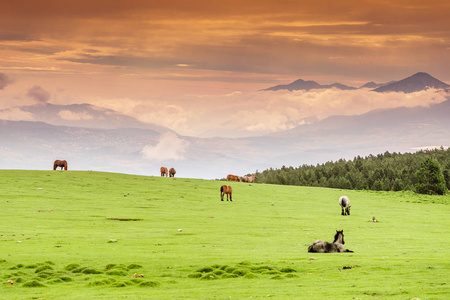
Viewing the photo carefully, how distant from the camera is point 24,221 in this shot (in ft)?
144

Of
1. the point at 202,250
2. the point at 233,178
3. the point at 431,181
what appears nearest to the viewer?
the point at 202,250

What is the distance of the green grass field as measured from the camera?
19531mm

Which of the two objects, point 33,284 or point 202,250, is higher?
point 202,250

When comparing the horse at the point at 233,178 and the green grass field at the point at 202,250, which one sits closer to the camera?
the green grass field at the point at 202,250

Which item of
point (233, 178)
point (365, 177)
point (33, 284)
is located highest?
point (365, 177)

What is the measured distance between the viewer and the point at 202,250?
29.2 metres

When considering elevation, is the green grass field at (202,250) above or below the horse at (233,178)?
below

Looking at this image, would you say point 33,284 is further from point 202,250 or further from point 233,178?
point 233,178

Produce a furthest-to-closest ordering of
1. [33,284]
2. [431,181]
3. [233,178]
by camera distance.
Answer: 1. [233,178]
2. [431,181]
3. [33,284]

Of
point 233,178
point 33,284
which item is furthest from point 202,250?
point 233,178

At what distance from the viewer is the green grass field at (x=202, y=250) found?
19531mm

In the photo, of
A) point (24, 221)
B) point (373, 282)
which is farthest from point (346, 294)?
point (24, 221)

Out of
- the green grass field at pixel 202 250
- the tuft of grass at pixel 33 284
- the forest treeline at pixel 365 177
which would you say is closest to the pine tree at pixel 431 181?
the forest treeline at pixel 365 177

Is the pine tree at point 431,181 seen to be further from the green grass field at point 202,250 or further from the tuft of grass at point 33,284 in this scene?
the tuft of grass at point 33,284
